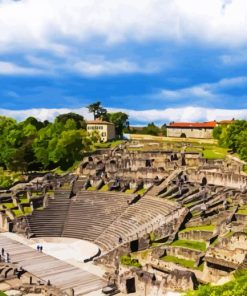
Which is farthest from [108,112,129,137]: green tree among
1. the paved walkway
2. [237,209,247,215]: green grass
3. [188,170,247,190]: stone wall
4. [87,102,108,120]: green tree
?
[237,209,247,215]: green grass

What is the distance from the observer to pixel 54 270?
32031mm

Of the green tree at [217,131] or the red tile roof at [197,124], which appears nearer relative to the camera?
the green tree at [217,131]

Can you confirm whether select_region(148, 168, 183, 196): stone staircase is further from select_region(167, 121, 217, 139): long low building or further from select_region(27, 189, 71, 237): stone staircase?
select_region(167, 121, 217, 139): long low building

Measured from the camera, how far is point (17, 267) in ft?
104

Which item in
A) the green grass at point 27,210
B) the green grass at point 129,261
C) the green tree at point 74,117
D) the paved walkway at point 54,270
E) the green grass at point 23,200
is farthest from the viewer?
the green tree at point 74,117

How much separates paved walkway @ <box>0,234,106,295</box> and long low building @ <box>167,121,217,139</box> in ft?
177

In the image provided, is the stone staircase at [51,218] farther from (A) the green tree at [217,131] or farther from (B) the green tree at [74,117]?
(B) the green tree at [74,117]

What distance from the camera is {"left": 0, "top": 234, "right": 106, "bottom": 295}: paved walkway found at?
29.0 m

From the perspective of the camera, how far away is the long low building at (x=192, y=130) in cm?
8681

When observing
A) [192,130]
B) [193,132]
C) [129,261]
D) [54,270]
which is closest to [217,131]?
[193,132]

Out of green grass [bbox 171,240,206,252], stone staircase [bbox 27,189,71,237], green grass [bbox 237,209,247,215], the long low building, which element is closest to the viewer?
green grass [bbox 171,240,206,252]

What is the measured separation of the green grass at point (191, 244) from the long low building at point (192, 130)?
54.9m

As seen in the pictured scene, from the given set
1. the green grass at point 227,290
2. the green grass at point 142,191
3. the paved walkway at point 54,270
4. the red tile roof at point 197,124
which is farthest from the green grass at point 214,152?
the green grass at point 227,290

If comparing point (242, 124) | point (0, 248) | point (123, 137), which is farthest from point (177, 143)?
point (0, 248)
